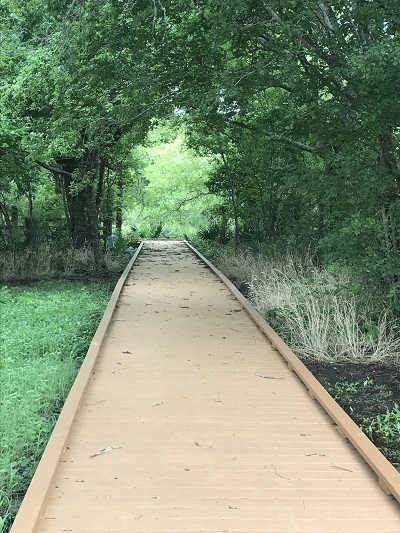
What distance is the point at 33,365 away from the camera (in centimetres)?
614

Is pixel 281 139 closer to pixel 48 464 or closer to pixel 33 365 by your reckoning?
pixel 33 365

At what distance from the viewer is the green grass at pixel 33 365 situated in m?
3.88

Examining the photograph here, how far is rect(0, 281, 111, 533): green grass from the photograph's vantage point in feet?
12.7

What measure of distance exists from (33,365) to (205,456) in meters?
3.08

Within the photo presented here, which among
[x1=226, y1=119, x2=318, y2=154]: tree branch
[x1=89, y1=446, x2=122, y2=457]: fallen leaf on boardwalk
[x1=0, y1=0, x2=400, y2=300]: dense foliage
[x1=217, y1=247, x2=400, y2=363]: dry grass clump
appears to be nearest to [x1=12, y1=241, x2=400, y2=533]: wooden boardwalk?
[x1=89, y1=446, x2=122, y2=457]: fallen leaf on boardwalk

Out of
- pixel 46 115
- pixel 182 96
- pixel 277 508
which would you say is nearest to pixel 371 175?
pixel 182 96

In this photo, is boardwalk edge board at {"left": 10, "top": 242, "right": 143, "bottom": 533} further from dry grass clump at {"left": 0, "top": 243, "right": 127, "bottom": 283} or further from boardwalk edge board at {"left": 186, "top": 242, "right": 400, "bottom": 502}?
dry grass clump at {"left": 0, "top": 243, "right": 127, "bottom": 283}

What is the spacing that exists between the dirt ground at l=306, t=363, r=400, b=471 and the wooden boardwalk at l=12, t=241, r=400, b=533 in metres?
0.53

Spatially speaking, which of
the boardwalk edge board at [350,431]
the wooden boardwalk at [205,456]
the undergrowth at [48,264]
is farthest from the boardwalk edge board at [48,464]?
the undergrowth at [48,264]

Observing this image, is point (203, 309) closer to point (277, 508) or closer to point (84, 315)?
point (84, 315)

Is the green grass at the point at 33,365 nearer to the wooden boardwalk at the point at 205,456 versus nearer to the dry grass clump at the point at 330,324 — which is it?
the wooden boardwalk at the point at 205,456

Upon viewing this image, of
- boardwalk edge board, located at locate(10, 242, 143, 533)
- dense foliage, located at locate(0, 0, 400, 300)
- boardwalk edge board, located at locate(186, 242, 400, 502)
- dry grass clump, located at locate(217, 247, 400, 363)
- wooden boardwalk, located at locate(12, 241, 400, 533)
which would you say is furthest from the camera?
dry grass clump, located at locate(217, 247, 400, 363)

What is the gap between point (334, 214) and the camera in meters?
7.94

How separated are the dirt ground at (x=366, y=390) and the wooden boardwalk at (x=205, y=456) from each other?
53 cm
